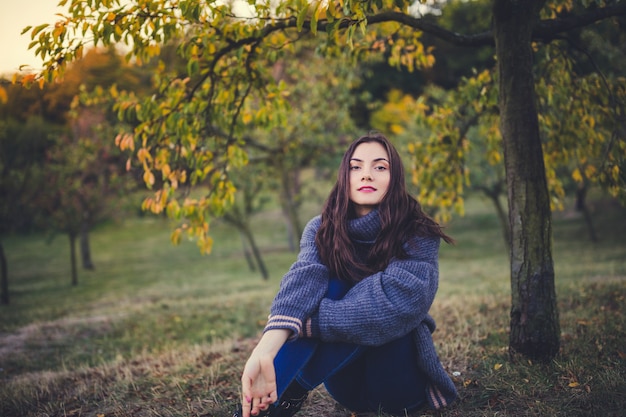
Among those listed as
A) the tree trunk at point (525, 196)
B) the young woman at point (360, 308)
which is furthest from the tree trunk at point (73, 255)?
the tree trunk at point (525, 196)

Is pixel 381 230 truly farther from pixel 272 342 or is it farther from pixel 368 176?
pixel 272 342

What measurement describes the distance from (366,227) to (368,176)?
0.34 m

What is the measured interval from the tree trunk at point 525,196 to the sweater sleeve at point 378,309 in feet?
3.61

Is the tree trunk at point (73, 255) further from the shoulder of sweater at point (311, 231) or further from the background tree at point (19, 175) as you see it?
the shoulder of sweater at point (311, 231)

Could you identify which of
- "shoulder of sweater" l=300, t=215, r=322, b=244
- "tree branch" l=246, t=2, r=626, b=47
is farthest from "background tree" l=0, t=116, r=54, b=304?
"shoulder of sweater" l=300, t=215, r=322, b=244

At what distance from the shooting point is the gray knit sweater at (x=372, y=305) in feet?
7.79

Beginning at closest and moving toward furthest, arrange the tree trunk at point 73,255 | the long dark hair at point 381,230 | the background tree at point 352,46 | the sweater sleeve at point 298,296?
the sweater sleeve at point 298,296 → the long dark hair at point 381,230 → the background tree at point 352,46 → the tree trunk at point 73,255

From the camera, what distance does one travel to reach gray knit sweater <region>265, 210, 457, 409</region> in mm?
2375

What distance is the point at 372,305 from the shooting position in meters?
2.38

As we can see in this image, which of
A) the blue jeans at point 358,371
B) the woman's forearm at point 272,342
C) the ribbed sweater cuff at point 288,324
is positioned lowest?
the blue jeans at point 358,371

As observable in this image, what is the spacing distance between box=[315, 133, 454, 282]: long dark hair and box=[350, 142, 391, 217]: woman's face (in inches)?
1.3

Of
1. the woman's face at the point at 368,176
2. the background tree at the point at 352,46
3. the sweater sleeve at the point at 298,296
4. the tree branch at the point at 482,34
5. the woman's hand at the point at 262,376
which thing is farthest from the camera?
the tree branch at the point at 482,34

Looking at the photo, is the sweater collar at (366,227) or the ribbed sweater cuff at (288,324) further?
the sweater collar at (366,227)

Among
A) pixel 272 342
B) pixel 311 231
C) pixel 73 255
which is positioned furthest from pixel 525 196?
pixel 73 255
